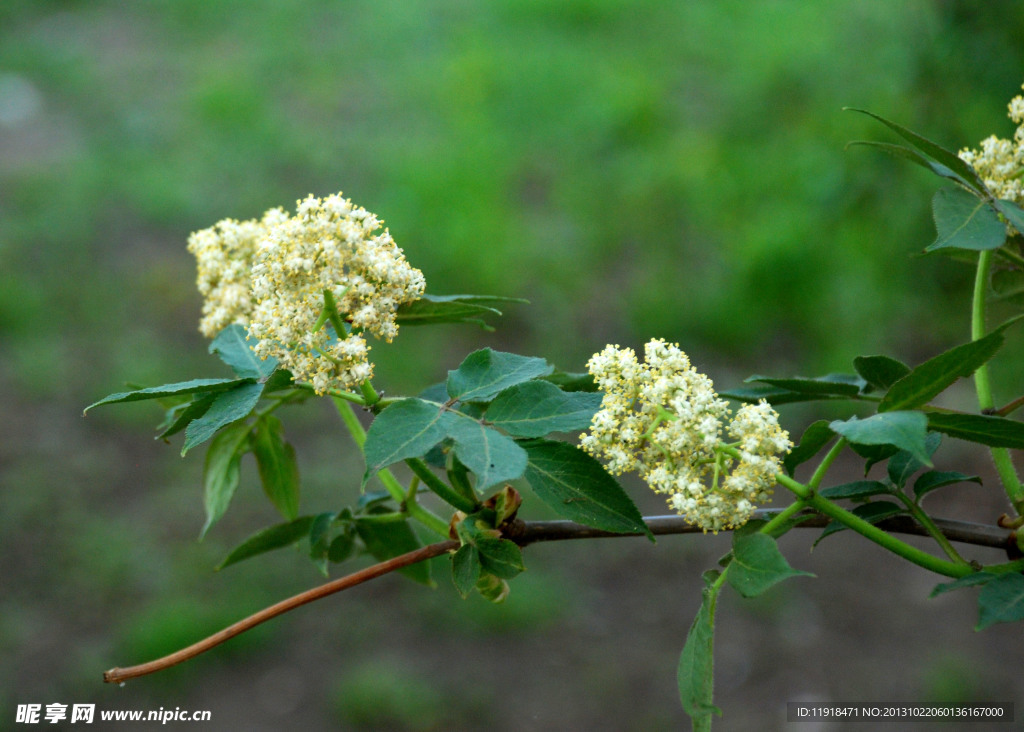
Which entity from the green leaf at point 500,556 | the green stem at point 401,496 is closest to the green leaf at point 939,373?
the green leaf at point 500,556

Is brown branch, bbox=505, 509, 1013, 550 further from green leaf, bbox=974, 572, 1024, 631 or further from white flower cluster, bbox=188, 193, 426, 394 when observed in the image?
white flower cluster, bbox=188, 193, 426, 394

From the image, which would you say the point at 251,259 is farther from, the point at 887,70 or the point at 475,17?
the point at 475,17

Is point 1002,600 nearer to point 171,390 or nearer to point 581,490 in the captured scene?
point 581,490

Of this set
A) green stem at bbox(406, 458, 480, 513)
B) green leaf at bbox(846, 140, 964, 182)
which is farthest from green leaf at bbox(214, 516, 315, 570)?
green leaf at bbox(846, 140, 964, 182)

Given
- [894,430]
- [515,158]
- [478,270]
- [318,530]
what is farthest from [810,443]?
[515,158]

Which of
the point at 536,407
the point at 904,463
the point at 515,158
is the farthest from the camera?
the point at 515,158

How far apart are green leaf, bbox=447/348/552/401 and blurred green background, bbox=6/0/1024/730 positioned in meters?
1.80

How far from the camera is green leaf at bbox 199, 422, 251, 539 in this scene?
1102mm

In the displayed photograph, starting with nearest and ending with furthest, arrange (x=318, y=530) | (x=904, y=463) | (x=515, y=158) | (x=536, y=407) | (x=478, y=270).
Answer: (x=536, y=407) < (x=904, y=463) < (x=318, y=530) < (x=478, y=270) < (x=515, y=158)

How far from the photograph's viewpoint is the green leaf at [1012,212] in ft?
→ 2.82

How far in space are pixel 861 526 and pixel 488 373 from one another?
0.37 meters

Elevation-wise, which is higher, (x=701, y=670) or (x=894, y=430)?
(x=894, y=430)

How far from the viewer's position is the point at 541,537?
92cm

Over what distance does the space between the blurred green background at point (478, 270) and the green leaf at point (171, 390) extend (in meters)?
2.01
